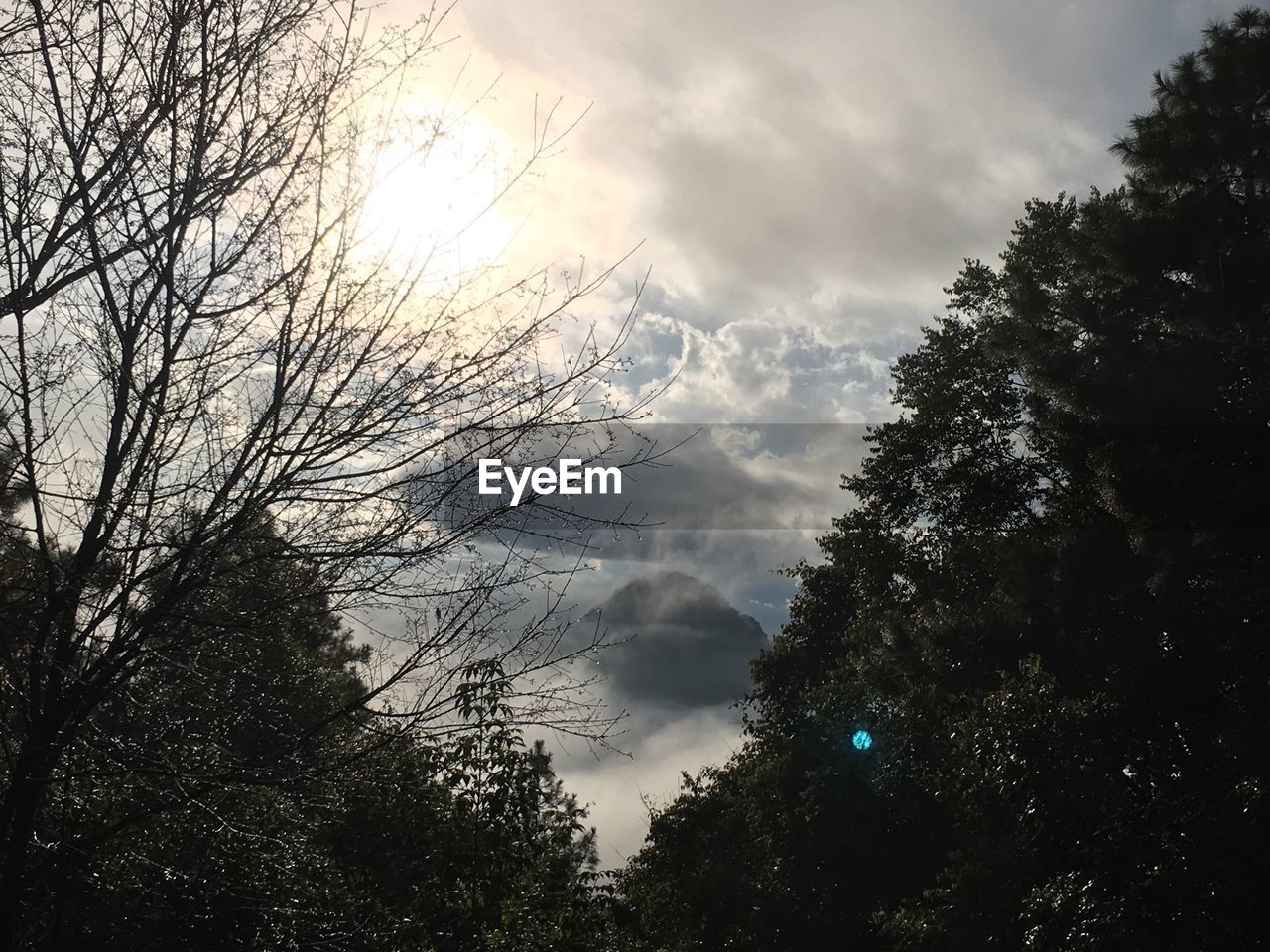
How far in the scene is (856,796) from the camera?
2359 cm

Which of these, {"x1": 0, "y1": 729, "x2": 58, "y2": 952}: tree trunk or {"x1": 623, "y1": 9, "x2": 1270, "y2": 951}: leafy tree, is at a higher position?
{"x1": 623, "y1": 9, "x2": 1270, "y2": 951}: leafy tree

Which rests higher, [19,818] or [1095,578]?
[1095,578]

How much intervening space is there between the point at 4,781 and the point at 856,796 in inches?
815

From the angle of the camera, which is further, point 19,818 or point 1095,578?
point 1095,578

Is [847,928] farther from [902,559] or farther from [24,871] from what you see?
[24,871]

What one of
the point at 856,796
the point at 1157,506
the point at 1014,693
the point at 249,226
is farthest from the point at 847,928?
the point at 249,226

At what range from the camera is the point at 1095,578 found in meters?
15.4

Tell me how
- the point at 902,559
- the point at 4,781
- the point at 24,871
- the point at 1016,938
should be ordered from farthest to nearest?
1. the point at 902,559
2. the point at 1016,938
3. the point at 4,781
4. the point at 24,871

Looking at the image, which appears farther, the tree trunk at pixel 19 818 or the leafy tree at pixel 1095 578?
the leafy tree at pixel 1095 578

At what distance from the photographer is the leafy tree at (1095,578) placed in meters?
11.2

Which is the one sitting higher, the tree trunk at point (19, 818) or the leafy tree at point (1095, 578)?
the leafy tree at point (1095, 578)

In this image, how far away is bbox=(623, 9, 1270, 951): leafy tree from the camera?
36.6ft

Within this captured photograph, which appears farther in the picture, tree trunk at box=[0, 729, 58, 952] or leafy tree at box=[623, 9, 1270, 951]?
leafy tree at box=[623, 9, 1270, 951]

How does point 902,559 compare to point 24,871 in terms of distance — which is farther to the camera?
point 902,559
